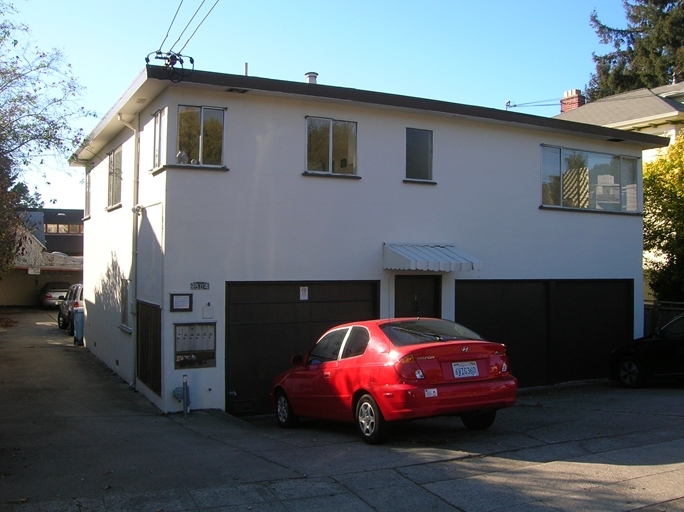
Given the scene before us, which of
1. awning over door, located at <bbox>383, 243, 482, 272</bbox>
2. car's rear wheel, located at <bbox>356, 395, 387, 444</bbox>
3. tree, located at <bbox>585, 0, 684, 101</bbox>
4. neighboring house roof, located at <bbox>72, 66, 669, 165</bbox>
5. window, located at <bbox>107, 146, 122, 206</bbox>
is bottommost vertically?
car's rear wheel, located at <bbox>356, 395, 387, 444</bbox>

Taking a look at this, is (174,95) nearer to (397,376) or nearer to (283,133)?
(283,133)

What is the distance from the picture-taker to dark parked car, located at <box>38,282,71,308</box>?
38406mm

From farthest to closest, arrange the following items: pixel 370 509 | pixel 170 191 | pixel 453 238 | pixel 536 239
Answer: pixel 536 239, pixel 453 238, pixel 170 191, pixel 370 509

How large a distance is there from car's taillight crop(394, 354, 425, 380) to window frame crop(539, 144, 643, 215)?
28.0 feet

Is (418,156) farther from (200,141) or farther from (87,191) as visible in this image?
(87,191)

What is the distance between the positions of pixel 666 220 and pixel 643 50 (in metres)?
24.0

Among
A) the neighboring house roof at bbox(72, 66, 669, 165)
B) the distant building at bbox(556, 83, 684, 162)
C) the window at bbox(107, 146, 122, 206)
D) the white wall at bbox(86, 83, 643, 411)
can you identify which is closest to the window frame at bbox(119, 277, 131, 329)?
the white wall at bbox(86, 83, 643, 411)

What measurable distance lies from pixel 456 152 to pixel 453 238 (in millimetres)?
1753

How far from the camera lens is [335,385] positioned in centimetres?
938

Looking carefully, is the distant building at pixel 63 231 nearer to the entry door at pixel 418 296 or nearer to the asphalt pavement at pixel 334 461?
the asphalt pavement at pixel 334 461

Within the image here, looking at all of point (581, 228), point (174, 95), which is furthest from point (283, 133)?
point (581, 228)

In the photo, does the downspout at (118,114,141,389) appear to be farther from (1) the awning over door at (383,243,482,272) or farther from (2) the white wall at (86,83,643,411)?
(1) the awning over door at (383,243,482,272)

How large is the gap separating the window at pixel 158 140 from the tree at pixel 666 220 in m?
14.2

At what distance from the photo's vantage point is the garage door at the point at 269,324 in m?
12.3
